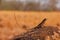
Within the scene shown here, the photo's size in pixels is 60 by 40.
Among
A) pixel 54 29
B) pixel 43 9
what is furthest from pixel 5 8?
pixel 54 29

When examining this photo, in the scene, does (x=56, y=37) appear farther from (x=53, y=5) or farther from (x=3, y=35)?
(x=53, y=5)

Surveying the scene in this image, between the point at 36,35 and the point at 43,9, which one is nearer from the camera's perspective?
the point at 36,35

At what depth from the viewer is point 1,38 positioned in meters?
8.01

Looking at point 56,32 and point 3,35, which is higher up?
point 56,32

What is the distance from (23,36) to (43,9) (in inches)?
672

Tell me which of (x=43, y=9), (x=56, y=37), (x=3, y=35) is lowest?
(x=43, y=9)

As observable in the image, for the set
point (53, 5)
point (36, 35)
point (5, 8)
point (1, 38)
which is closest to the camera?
point (36, 35)

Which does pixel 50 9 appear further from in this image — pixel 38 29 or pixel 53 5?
pixel 38 29

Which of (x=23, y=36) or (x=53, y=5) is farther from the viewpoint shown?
(x=53, y=5)

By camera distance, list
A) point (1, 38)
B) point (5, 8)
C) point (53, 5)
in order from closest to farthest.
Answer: point (1, 38), point (5, 8), point (53, 5)

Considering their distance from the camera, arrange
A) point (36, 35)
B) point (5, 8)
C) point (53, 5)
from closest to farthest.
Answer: point (36, 35) < point (5, 8) < point (53, 5)

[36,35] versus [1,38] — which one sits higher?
[36,35]

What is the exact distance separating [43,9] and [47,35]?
56.1 feet

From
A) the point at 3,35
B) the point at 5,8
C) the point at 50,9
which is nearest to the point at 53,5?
the point at 50,9
